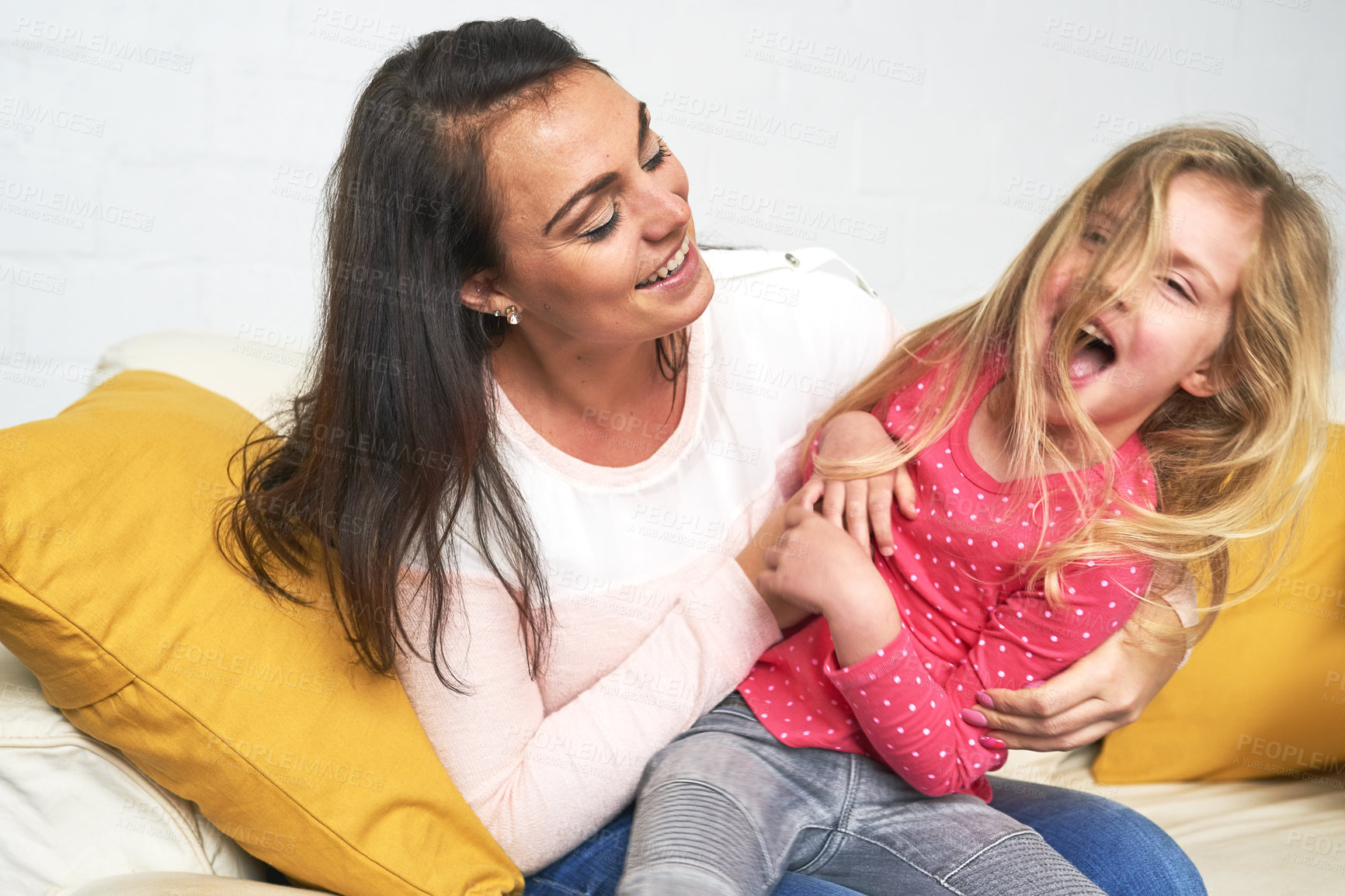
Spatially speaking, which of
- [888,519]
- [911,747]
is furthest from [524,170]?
[911,747]

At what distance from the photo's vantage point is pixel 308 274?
2.28 m

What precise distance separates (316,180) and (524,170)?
1.26 metres

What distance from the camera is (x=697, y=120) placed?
230 cm

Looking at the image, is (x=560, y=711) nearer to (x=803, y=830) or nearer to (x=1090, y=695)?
(x=803, y=830)

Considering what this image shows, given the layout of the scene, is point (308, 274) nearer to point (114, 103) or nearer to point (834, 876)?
point (114, 103)

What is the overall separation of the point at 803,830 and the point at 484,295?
0.71 meters

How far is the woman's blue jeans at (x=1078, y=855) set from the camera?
3.93 feet

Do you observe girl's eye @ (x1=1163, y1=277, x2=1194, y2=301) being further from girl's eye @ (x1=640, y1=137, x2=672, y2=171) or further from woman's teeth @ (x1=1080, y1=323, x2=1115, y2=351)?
girl's eye @ (x1=640, y1=137, x2=672, y2=171)

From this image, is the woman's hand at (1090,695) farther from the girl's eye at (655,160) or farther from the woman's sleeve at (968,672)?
the girl's eye at (655,160)

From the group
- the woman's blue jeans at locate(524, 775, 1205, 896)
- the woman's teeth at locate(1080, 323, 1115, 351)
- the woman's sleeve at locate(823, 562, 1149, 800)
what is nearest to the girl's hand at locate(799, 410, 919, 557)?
the woman's sleeve at locate(823, 562, 1149, 800)

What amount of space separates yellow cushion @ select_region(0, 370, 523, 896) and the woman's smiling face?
1.47 feet

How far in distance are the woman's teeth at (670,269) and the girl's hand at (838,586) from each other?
12.8 inches

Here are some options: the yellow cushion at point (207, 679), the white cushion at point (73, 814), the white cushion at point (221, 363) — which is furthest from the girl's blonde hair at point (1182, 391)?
the white cushion at point (221, 363)

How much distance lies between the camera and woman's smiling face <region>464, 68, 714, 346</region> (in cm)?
111
